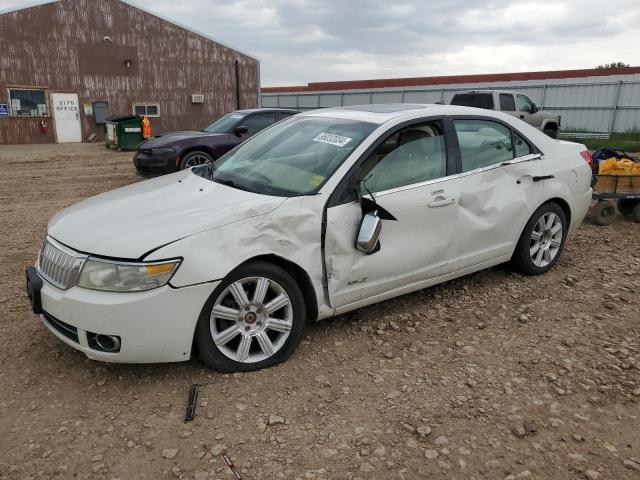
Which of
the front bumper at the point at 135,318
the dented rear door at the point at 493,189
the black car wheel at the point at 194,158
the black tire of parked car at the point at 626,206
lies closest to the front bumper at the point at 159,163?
the black car wheel at the point at 194,158

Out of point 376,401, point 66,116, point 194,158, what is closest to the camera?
point 376,401

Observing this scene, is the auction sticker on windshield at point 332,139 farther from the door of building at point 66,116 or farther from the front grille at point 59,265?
the door of building at point 66,116

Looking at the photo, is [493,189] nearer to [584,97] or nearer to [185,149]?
[185,149]

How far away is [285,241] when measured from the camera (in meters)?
3.21

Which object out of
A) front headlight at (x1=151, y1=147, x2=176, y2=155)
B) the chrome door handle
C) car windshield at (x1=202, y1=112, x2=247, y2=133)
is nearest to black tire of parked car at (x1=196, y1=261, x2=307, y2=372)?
the chrome door handle

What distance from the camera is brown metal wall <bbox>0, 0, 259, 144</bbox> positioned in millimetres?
21375

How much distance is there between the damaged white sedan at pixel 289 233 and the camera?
2898 mm

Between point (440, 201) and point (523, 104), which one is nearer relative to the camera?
point (440, 201)

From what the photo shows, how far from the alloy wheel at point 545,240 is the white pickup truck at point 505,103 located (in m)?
10.6

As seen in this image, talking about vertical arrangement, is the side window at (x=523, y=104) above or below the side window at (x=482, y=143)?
above

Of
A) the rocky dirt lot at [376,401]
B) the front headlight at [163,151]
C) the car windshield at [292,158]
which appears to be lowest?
the rocky dirt lot at [376,401]

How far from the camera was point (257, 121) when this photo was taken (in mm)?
10469

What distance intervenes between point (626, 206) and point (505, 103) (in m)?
9.08

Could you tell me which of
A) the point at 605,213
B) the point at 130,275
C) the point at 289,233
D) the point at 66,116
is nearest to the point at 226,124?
the point at 605,213
